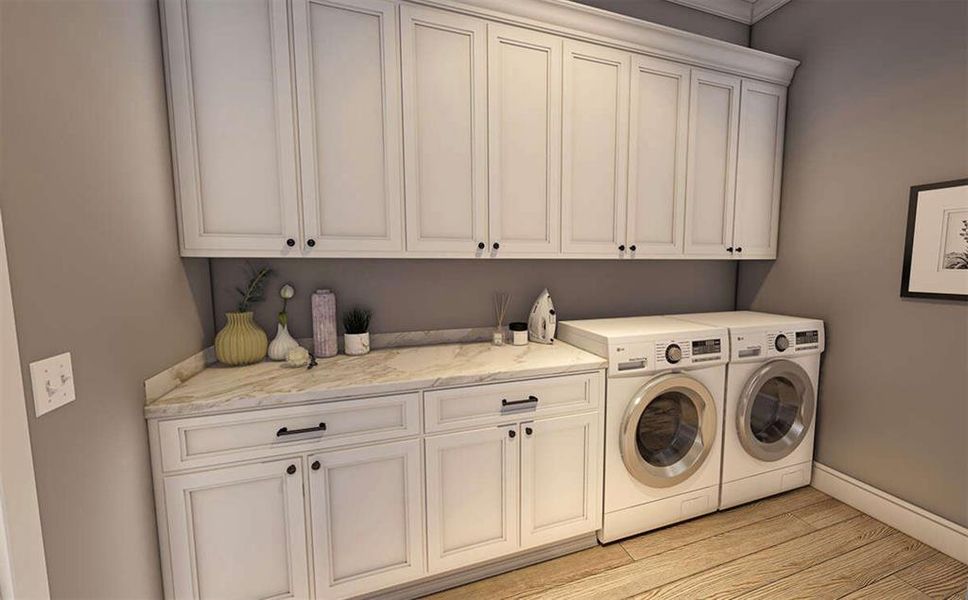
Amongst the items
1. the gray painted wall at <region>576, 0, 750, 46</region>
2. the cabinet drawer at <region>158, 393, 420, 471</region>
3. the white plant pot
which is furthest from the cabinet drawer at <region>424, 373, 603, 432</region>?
the gray painted wall at <region>576, 0, 750, 46</region>

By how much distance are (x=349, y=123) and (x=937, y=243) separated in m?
2.79

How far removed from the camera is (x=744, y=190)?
101 inches

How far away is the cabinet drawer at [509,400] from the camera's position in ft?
5.50

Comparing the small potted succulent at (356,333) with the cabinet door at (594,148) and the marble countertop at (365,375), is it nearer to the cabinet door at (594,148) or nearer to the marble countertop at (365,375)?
the marble countertop at (365,375)

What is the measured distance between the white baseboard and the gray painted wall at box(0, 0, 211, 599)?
3383 millimetres

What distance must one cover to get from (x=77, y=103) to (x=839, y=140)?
3.41 m

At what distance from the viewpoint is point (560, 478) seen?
1898 millimetres

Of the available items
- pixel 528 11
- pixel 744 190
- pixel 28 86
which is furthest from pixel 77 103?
pixel 744 190

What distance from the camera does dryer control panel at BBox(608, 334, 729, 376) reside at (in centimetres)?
194

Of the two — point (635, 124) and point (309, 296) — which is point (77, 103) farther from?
point (635, 124)

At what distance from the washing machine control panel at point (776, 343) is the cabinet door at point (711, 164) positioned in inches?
21.6

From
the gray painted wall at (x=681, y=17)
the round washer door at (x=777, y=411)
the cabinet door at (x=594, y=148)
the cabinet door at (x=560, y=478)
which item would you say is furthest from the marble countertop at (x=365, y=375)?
the gray painted wall at (x=681, y=17)

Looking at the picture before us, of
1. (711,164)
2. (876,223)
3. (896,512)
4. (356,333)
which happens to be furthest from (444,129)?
(896,512)

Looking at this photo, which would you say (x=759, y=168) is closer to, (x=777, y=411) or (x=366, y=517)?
(x=777, y=411)
